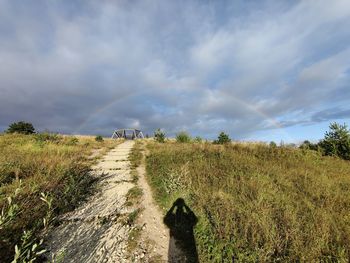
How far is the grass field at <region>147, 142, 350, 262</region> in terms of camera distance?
445 centimetres

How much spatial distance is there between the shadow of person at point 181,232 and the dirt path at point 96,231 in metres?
0.92

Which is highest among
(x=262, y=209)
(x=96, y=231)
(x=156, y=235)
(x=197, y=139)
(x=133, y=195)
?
(x=197, y=139)

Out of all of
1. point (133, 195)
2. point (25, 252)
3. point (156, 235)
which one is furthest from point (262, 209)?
point (25, 252)

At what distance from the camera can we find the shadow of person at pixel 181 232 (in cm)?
461

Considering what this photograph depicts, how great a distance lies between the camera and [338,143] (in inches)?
623

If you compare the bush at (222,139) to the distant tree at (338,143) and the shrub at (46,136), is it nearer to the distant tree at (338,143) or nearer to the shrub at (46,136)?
the distant tree at (338,143)

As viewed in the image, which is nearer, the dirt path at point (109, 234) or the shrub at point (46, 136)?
the dirt path at point (109, 234)

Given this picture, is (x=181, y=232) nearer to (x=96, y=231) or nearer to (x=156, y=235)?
(x=156, y=235)

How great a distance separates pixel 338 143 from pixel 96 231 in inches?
623

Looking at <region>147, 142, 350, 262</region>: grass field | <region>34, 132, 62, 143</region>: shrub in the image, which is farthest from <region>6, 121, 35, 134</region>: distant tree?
<region>147, 142, 350, 262</region>: grass field

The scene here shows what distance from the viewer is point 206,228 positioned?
5387mm

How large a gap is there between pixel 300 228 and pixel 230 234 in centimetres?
141

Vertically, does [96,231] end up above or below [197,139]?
below

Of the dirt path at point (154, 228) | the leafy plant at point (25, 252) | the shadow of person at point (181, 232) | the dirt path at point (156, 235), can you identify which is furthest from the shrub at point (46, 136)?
the leafy plant at point (25, 252)
